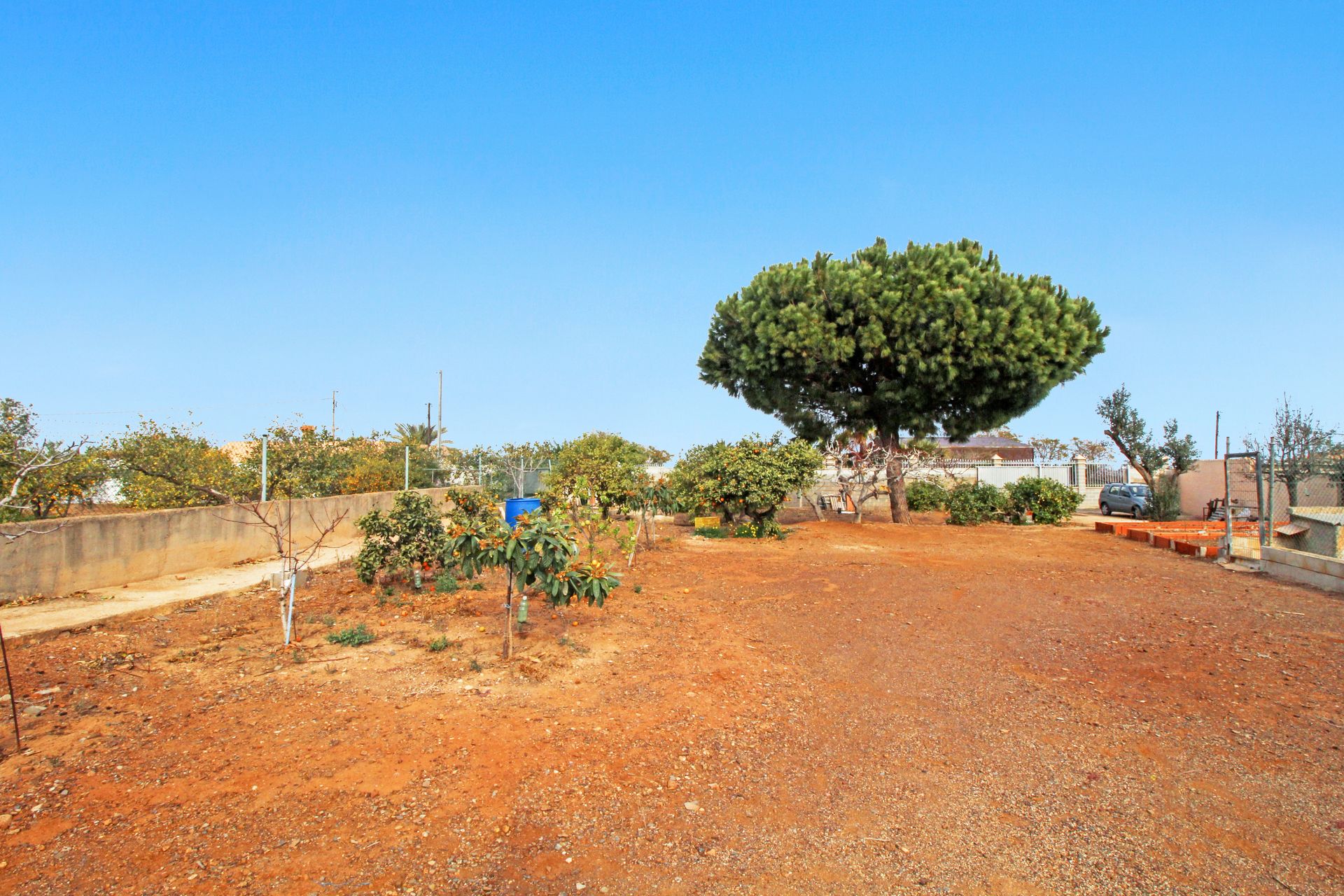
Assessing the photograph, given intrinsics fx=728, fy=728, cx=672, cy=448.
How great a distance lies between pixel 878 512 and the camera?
22641mm

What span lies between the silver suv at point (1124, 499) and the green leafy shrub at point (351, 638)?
78.5ft

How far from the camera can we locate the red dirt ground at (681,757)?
3000 mm

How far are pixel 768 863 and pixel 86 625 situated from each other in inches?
261

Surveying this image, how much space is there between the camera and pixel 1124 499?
25.0m

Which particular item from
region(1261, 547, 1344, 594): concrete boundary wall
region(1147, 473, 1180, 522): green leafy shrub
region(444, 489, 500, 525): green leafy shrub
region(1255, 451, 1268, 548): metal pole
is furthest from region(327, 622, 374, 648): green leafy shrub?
region(1147, 473, 1180, 522): green leafy shrub

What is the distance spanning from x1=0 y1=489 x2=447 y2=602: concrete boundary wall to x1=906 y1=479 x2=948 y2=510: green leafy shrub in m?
→ 16.1

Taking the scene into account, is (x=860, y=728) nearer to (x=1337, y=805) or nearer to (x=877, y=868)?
(x=877, y=868)

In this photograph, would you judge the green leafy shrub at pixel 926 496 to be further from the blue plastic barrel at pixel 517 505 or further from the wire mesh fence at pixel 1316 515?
the blue plastic barrel at pixel 517 505

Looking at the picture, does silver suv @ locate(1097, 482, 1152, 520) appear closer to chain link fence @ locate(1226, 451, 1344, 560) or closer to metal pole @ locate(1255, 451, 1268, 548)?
chain link fence @ locate(1226, 451, 1344, 560)

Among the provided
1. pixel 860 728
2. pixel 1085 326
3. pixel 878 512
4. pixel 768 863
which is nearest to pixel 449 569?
pixel 860 728

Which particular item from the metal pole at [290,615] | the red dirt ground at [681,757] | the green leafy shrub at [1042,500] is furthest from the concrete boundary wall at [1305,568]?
the metal pole at [290,615]

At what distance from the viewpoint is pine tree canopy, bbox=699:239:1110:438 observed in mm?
15969

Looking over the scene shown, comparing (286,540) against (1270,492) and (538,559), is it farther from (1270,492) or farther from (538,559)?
(1270,492)

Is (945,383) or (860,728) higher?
(945,383)
